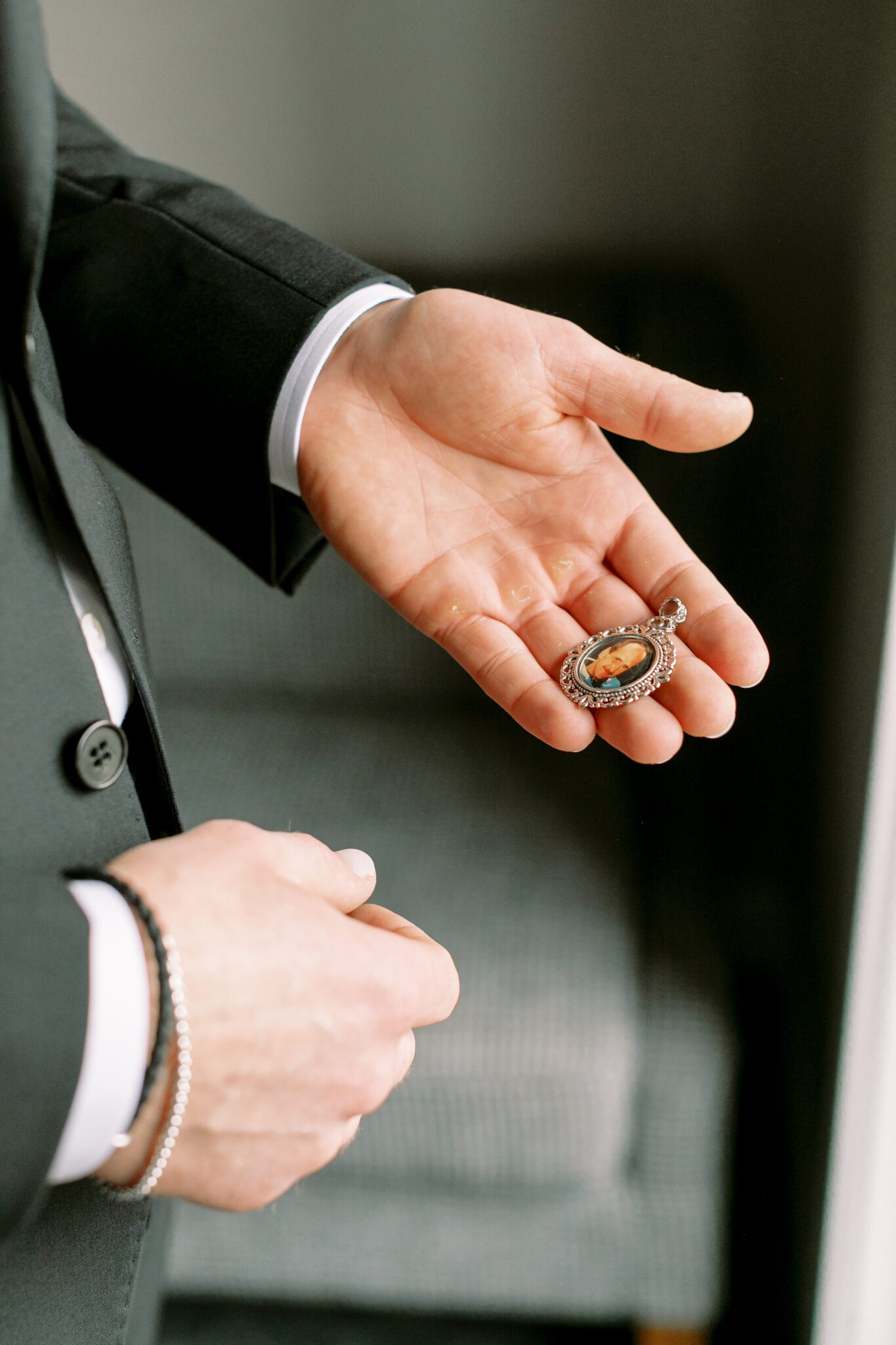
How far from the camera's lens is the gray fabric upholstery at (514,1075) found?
774 mm

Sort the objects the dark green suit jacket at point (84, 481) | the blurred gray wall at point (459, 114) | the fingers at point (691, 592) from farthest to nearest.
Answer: the blurred gray wall at point (459, 114) < the fingers at point (691, 592) < the dark green suit jacket at point (84, 481)

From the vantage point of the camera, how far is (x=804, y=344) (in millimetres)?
692

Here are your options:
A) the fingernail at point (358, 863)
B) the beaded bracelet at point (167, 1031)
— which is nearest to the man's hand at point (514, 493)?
the fingernail at point (358, 863)

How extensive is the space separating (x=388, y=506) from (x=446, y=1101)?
48 cm

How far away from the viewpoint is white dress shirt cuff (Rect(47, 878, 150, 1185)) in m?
0.29

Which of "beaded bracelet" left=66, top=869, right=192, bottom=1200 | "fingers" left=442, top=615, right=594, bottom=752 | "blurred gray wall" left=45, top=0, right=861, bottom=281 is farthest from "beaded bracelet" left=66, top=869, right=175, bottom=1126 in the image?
"blurred gray wall" left=45, top=0, right=861, bottom=281

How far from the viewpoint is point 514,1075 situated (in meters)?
0.77

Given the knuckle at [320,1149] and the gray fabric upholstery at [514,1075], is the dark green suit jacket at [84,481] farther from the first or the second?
the gray fabric upholstery at [514,1075]

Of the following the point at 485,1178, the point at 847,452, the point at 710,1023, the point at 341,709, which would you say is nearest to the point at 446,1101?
the point at 485,1178

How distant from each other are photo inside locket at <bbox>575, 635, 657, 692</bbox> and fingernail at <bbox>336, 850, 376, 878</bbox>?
6.3 inches

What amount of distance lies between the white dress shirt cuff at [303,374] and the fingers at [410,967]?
11.7 inches

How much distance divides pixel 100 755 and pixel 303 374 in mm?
293

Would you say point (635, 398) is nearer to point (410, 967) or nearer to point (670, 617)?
point (670, 617)

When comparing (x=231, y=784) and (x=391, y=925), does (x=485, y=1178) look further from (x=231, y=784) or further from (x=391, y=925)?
(x=391, y=925)
